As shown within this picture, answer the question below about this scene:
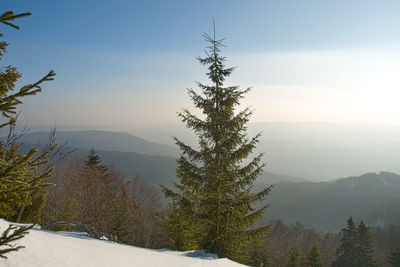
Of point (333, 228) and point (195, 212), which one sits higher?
point (195, 212)

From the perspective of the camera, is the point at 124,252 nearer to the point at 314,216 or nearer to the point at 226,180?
the point at 226,180

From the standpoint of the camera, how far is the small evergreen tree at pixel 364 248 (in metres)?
34.9

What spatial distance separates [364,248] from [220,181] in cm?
3741

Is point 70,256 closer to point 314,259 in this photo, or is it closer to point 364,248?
point 314,259

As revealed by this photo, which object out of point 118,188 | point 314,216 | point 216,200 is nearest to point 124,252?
point 216,200

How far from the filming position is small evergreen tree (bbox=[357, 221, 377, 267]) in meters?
34.9

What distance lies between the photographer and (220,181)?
10234 millimetres

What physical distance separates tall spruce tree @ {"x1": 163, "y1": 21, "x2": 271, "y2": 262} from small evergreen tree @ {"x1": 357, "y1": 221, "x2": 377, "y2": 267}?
3458 cm

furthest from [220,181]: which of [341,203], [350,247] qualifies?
[341,203]

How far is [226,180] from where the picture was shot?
10.7 metres

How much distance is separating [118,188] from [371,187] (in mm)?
205686

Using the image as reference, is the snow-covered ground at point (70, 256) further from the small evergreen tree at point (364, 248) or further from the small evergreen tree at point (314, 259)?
the small evergreen tree at point (364, 248)

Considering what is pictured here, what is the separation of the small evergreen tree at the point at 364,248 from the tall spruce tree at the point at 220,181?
34581 millimetres

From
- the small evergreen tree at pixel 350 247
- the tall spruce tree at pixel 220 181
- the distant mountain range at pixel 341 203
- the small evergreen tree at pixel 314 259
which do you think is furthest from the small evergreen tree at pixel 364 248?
the distant mountain range at pixel 341 203
